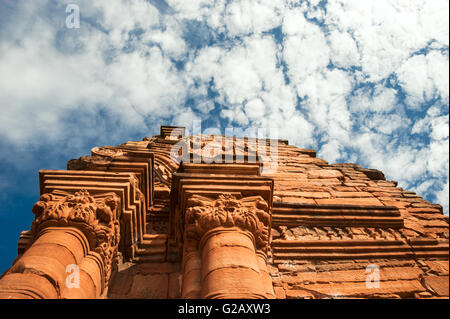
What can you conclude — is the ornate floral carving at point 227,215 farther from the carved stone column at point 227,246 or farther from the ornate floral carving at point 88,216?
the ornate floral carving at point 88,216

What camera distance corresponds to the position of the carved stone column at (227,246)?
4035 mm

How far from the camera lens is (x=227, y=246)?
4609 mm

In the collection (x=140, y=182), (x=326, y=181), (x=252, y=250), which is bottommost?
(x=252, y=250)

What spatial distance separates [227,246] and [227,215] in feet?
1.86

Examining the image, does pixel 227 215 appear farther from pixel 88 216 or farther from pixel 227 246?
pixel 88 216

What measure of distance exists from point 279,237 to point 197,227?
179 centimetres

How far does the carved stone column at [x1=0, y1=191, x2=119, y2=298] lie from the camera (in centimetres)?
413

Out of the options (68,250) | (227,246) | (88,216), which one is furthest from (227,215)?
(68,250)

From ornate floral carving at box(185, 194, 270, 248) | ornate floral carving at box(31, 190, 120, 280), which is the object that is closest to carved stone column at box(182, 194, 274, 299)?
ornate floral carving at box(185, 194, 270, 248)
